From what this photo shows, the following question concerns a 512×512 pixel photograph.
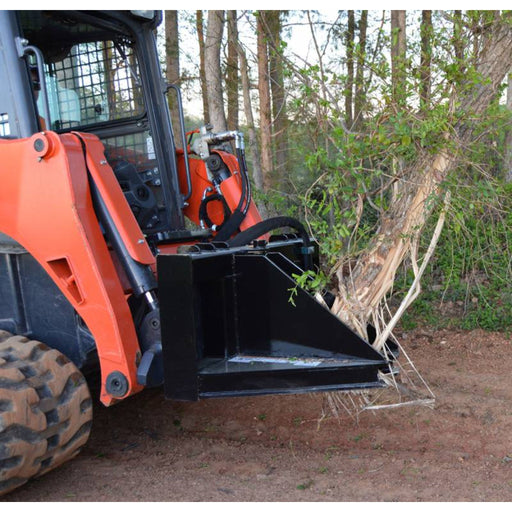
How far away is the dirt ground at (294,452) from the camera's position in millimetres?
3109

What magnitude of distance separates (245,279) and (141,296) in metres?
0.56

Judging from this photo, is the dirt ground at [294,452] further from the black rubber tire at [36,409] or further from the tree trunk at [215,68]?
the tree trunk at [215,68]

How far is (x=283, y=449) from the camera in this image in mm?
3670

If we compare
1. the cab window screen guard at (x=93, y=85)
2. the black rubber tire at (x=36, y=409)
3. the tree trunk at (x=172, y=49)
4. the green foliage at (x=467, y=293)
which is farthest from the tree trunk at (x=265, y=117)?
the black rubber tire at (x=36, y=409)

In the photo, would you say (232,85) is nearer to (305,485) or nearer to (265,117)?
(265,117)

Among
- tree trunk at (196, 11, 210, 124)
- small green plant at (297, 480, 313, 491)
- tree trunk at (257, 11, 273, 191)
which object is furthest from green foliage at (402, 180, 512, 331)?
tree trunk at (196, 11, 210, 124)

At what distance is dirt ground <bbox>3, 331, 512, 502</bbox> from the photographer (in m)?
3.11

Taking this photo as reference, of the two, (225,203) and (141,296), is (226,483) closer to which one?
(141,296)

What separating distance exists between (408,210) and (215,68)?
581 cm

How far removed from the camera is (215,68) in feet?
28.3

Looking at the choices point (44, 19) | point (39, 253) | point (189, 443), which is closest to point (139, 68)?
point (44, 19)

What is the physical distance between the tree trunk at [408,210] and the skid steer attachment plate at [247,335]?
59cm

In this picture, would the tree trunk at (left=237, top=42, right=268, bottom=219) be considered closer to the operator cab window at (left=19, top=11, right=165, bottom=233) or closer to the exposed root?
the operator cab window at (left=19, top=11, right=165, bottom=233)

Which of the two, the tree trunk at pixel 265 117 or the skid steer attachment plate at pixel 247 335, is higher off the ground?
the tree trunk at pixel 265 117
